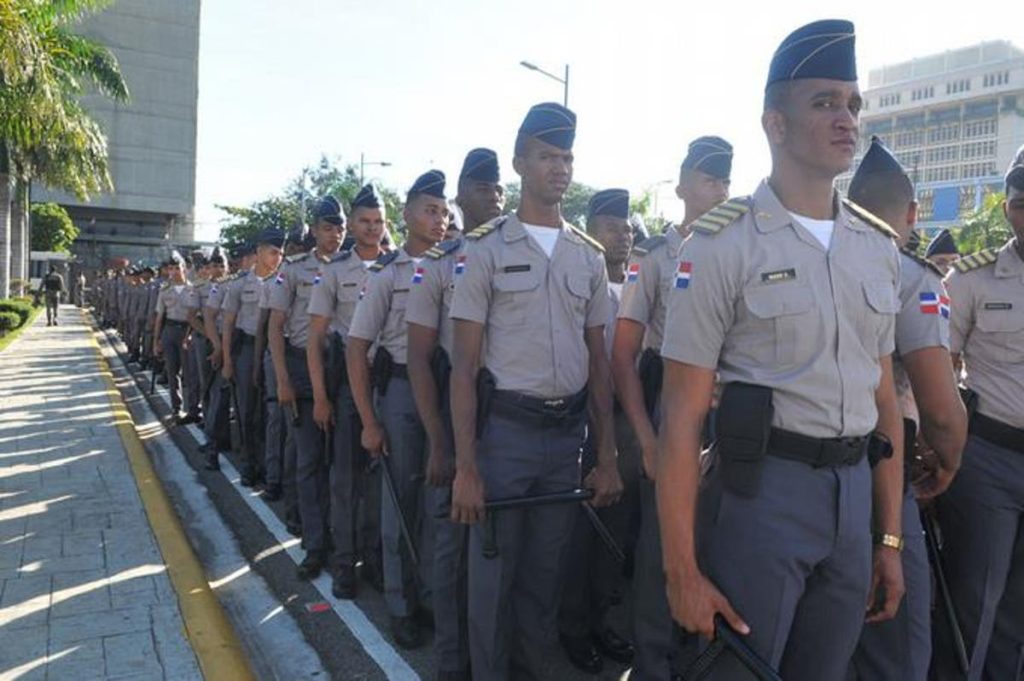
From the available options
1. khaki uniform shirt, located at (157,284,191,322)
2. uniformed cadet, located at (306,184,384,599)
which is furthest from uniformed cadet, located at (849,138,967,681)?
khaki uniform shirt, located at (157,284,191,322)

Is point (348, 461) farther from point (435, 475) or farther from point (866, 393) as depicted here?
point (866, 393)

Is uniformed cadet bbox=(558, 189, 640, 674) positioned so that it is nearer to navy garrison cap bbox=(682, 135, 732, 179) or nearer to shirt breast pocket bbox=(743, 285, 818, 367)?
navy garrison cap bbox=(682, 135, 732, 179)

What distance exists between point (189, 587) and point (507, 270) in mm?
2530

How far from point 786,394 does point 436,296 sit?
Answer: 194 cm

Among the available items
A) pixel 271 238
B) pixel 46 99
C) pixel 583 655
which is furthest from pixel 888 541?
pixel 46 99

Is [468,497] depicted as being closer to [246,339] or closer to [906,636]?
[906,636]

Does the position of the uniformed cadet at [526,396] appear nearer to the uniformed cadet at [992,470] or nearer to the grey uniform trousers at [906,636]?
the grey uniform trousers at [906,636]

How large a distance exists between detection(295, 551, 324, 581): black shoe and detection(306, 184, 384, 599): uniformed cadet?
0.46 ft

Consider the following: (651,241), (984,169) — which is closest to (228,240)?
(651,241)

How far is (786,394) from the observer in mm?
2021

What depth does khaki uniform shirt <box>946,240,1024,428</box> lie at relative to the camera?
3.13m

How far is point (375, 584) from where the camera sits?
15.3 feet

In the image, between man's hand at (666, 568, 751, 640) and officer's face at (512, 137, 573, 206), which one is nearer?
man's hand at (666, 568, 751, 640)

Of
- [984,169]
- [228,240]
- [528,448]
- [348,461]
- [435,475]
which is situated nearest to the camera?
[528,448]
